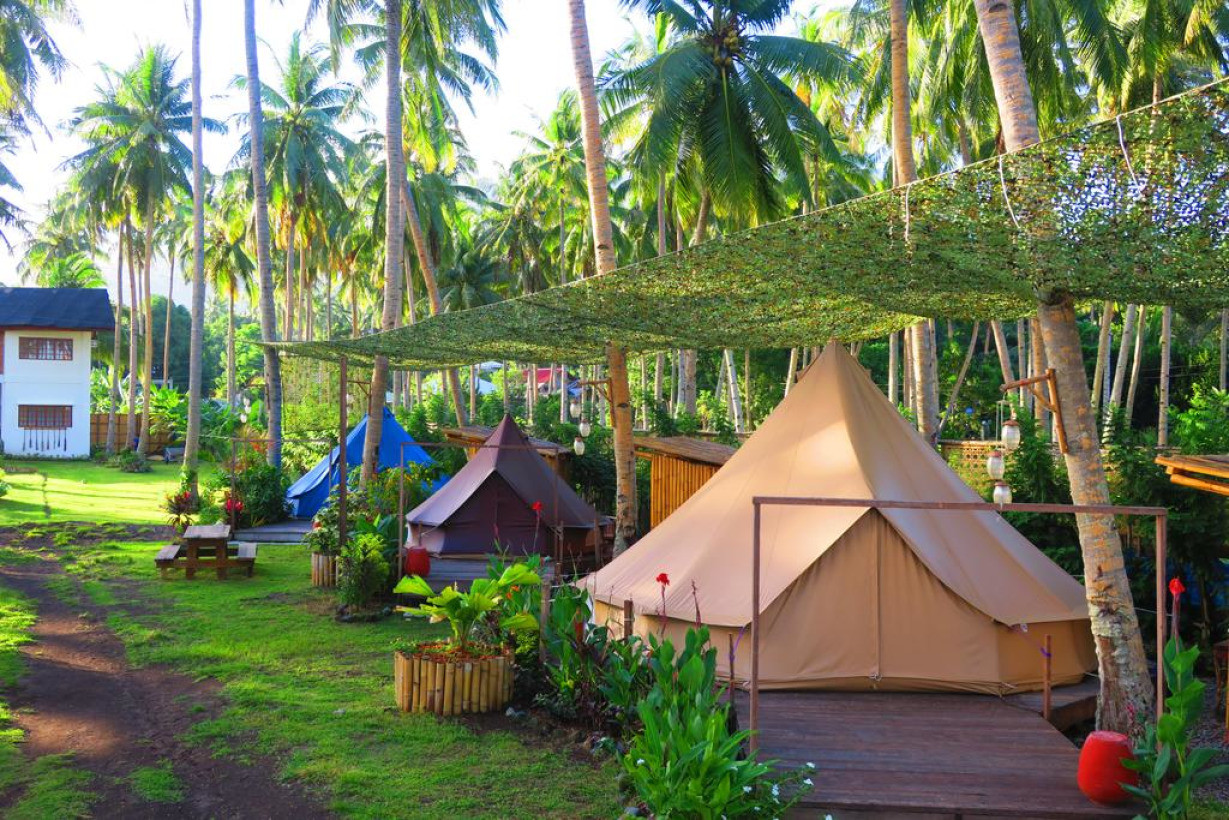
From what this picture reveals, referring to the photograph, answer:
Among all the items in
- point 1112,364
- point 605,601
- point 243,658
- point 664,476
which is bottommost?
point 243,658

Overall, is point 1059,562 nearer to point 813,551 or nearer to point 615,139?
point 813,551

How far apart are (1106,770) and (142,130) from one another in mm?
33224

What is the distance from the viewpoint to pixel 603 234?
11.5 m

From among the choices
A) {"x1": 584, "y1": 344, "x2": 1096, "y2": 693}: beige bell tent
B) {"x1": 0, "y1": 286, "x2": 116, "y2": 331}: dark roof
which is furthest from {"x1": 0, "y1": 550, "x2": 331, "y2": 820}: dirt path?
{"x1": 0, "y1": 286, "x2": 116, "y2": 331}: dark roof

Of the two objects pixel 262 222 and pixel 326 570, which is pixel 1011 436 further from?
pixel 262 222

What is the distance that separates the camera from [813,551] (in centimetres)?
786

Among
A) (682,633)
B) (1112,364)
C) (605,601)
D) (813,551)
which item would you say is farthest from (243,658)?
(1112,364)

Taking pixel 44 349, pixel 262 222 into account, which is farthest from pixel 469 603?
pixel 44 349

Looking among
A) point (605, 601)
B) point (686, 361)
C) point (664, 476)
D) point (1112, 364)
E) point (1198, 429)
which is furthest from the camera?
point (1112, 364)

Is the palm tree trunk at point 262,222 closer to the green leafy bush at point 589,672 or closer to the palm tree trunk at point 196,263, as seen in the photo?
the palm tree trunk at point 196,263

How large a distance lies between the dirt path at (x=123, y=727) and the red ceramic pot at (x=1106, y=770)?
157 inches

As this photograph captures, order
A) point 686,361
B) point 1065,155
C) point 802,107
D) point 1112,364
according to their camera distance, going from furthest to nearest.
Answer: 1. point 1112,364
2. point 686,361
3. point 802,107
4. point 1065,155

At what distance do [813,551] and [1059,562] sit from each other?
130 inches

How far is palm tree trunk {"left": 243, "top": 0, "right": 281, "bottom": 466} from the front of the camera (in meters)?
19.9
